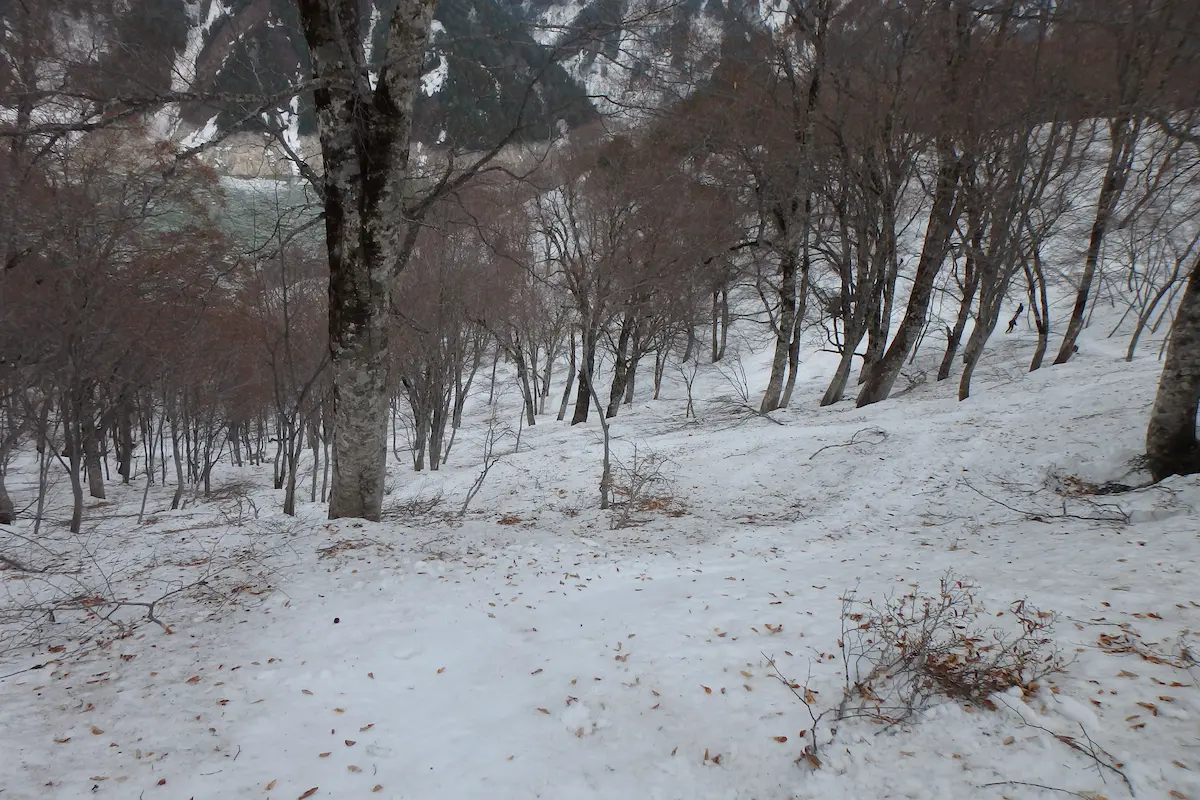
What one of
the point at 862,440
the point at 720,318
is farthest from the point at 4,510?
the point at 720,318

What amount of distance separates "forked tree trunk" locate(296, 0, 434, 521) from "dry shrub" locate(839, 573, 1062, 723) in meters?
4.63

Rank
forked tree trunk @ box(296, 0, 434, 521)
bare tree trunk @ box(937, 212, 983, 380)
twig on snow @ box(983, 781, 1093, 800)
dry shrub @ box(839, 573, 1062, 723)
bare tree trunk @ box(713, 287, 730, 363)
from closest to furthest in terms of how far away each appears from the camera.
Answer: twig on snow @ box(983, 781, 1093, 800) < dry shrub @ box(839, 573, 1062, 723) < forked tree trunk @ box(296, 0, 434, 521) < bare tree trunk @ box(937, 212, 983, 380) < bare tree trunk @ box(713, 287, 730, 363)

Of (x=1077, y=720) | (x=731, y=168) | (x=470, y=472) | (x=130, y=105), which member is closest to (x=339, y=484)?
(x=130, y=105)

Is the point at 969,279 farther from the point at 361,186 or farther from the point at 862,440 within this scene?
the point at 361,186

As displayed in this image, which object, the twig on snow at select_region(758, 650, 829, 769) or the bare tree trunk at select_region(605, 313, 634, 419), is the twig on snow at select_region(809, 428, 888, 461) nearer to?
the twig on snow at select_region(758, 650, 829, 769)

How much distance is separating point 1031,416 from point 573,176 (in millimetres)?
13437

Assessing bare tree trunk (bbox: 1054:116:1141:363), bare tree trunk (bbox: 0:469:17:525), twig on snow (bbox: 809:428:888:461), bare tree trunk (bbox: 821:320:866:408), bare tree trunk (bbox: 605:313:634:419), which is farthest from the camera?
bare tree trunk (bbox: 605:313:634:419)

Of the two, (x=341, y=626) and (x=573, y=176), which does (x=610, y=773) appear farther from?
(x=573, y=176)

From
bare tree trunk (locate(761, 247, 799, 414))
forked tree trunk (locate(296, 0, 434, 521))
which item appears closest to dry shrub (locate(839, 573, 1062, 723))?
forked tree trunk (locate(296, 0, 434, 521))

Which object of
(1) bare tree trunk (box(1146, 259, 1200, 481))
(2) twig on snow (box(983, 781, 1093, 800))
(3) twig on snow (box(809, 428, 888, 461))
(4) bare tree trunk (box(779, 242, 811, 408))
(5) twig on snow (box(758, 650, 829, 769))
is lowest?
(5) twig on snow (box(758, 650, 829, 769))

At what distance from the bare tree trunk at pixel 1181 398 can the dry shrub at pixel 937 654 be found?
3783mm

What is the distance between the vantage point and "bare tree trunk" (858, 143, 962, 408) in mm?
12273

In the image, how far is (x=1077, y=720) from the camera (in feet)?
8.02

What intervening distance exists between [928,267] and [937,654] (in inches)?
476
